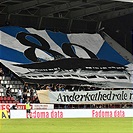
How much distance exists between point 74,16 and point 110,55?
424 centimetres

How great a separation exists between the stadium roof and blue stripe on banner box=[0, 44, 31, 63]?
2.94 metres

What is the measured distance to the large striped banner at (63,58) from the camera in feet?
101

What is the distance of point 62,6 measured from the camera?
31172mm

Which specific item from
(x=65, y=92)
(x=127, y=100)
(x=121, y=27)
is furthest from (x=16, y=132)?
(x=121, y=27)

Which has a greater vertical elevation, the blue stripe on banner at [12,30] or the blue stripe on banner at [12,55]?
the blue stripe on banner at [12,30]

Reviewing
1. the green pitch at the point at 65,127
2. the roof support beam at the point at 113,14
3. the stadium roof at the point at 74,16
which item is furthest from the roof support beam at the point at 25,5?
the green pitch at the point at 65,127

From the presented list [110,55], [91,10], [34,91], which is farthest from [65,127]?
[110,55]

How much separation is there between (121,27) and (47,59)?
264 inches

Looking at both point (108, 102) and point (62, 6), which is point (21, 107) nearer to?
point (108, 102)

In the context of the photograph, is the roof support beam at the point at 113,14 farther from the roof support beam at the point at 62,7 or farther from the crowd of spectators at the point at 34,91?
the crowd of spectators at the point at 34,91

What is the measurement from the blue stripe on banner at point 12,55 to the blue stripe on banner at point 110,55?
6.20 m

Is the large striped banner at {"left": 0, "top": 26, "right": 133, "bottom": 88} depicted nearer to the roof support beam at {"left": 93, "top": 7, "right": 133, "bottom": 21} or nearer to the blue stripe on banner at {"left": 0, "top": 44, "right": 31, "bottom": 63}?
the blue stripe on banner at {"left": 0, "top": 44, "right": 31, "bottom": 63}

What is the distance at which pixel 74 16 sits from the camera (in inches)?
1361

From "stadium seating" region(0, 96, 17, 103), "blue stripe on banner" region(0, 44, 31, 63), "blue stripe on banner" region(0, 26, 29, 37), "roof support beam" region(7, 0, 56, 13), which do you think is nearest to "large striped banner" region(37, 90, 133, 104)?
"stadium seating" region(0, 96, 17, 103)
